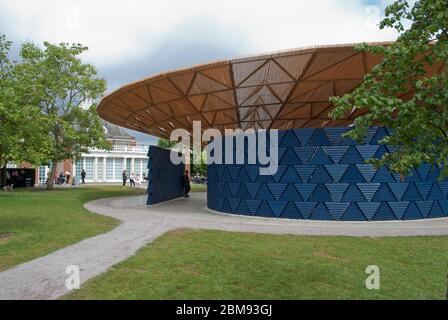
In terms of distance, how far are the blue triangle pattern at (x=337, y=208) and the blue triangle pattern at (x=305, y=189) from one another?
0.89 meters

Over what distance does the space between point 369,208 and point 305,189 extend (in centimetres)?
286

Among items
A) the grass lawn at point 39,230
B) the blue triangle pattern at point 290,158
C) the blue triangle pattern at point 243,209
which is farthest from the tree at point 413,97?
the blue triangle pattern at point 243,209

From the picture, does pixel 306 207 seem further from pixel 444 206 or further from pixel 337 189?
pixel 444 206

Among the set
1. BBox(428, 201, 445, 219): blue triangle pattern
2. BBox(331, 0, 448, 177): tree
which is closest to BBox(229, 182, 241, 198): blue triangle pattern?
BBox(428, 201, 445, 219): blue triangle pattern

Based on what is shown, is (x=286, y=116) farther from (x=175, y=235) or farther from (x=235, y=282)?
(x=235, y=282)

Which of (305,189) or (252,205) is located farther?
(252,205)

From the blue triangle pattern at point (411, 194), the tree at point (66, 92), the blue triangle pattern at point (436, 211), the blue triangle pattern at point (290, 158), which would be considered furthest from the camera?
the tree at point (66, 92)

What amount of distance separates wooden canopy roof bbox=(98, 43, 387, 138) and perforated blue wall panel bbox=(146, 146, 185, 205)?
2.93 meters

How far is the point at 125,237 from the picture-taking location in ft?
38.9

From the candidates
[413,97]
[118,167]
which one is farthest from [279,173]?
[118,167]

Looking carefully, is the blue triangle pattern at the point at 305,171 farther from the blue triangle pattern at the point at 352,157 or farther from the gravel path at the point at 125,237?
the gravel path at the point at 125,237

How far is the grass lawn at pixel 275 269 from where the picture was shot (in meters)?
6.51

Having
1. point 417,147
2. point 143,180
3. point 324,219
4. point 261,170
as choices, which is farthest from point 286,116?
point 143,180

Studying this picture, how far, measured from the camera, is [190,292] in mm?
6484
